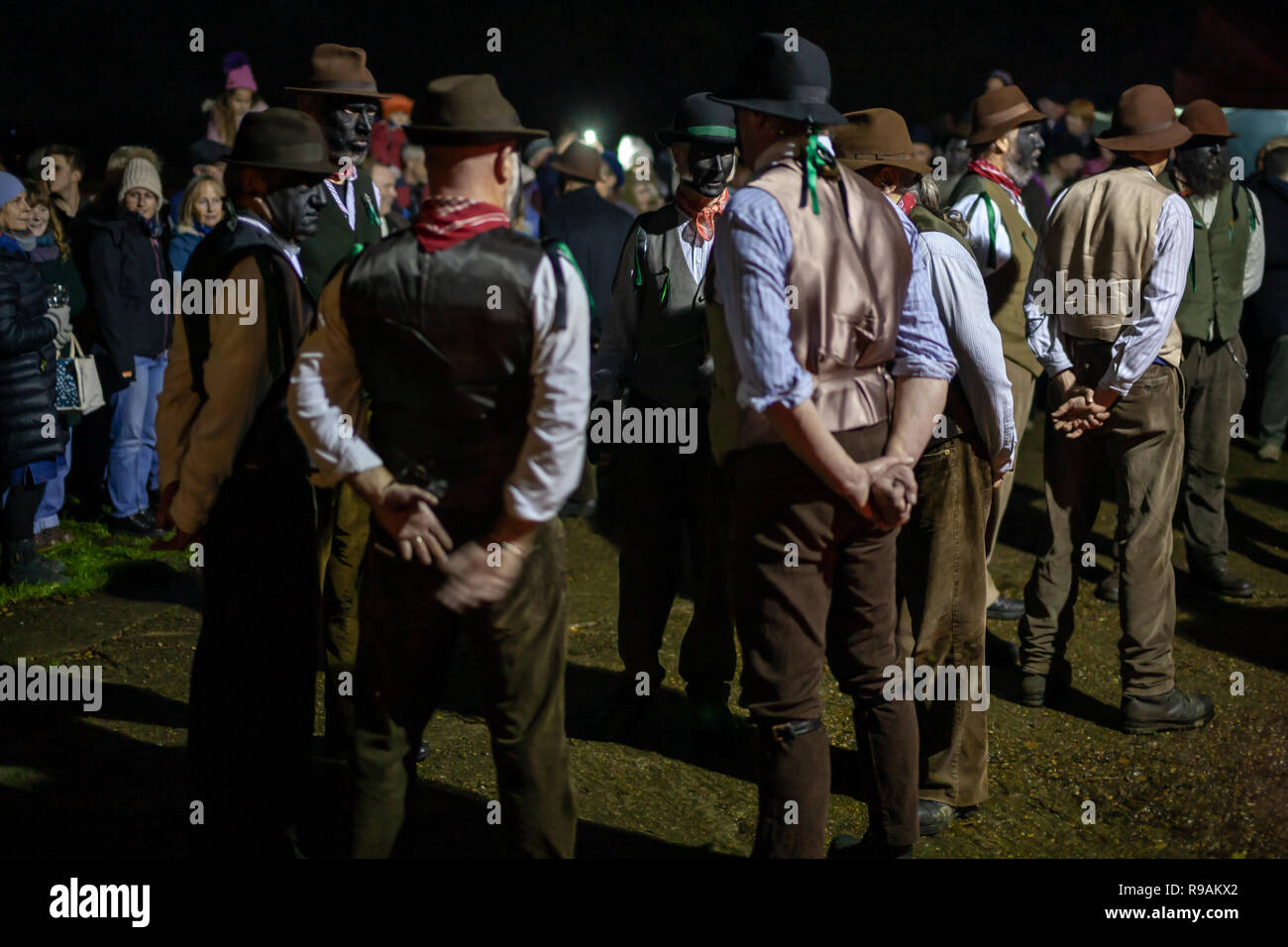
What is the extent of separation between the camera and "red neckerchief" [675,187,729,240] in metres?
4.58

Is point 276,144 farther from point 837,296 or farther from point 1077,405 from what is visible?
point 1077,405

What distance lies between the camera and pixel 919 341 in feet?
11.3

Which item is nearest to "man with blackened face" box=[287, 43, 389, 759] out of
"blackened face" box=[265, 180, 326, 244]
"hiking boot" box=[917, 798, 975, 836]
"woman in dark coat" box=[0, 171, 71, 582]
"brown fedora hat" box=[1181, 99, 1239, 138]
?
"blackened face" box=[265, 180, 326, 244]

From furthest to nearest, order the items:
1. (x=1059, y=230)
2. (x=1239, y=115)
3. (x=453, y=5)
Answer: (x=453, y=5) < (x=1239, y=115) < (x=1059, y=230)

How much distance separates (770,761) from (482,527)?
1.01 meters

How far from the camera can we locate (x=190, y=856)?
3.59 meters

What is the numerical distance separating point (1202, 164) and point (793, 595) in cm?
394

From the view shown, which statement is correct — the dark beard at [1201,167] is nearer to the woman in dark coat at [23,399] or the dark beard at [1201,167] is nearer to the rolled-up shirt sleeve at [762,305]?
the rolled-up shirt sleeve at [762,305]

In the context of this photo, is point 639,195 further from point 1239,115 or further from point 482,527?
point 482,527

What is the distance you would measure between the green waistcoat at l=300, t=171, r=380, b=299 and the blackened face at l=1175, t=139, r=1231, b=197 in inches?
151

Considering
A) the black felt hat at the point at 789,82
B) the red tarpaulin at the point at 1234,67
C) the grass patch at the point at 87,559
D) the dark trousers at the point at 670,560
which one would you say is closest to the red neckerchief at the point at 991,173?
the dark trousers at the point at 670,560

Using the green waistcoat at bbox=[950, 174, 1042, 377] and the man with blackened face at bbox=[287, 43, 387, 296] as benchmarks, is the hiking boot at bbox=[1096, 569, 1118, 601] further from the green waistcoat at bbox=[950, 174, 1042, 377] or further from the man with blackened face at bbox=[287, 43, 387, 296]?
the man with blackened face at bbox=[287, 43, 387, 296]
